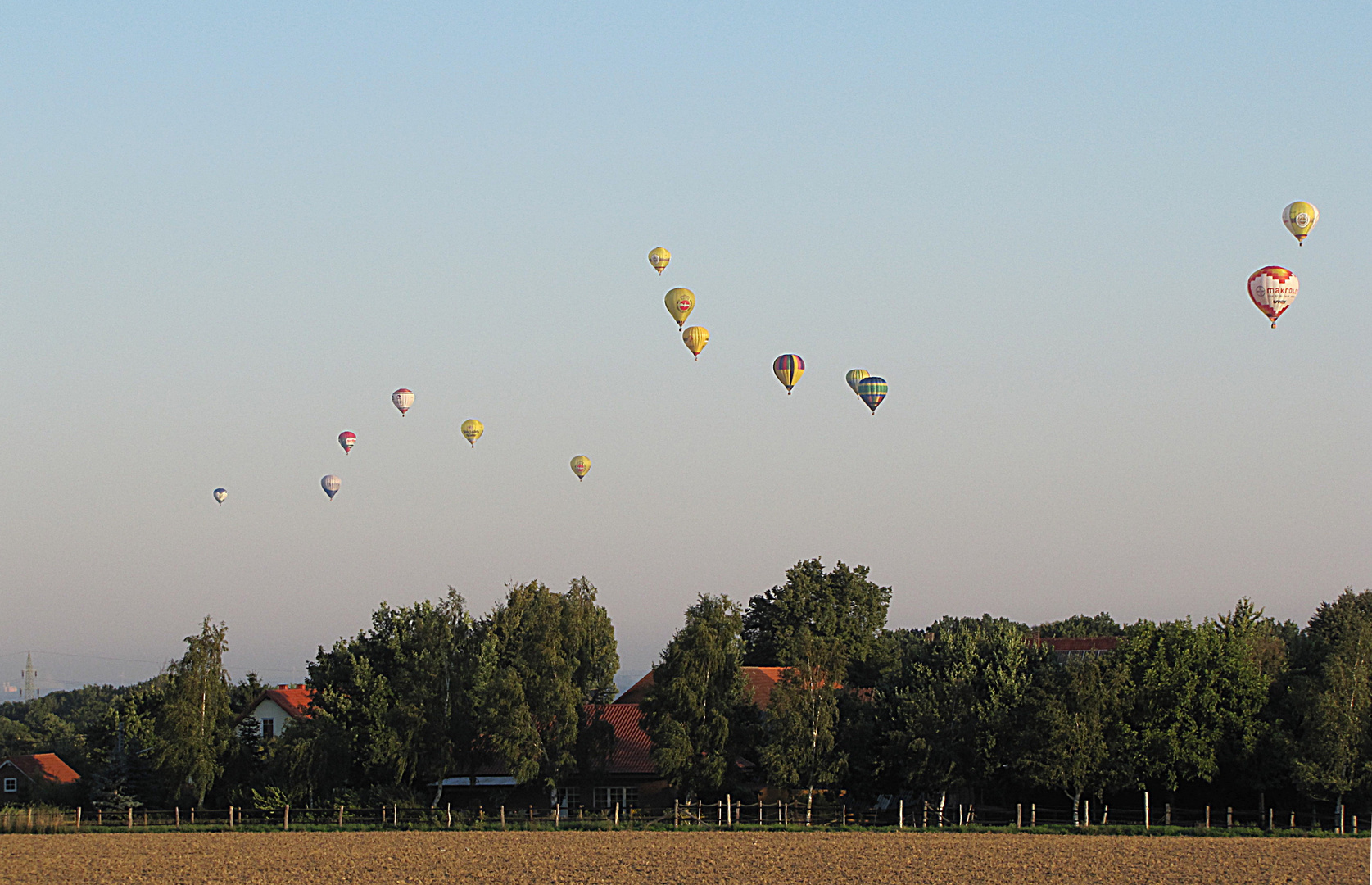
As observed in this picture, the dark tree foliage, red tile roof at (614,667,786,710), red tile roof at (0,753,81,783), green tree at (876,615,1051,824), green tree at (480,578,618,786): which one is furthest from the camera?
the dark tree foliage

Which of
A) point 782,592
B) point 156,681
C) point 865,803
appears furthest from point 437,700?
point 782,592

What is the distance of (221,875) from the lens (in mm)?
31469

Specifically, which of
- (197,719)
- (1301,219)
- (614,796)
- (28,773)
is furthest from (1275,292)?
(28,773)

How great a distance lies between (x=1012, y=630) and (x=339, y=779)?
22.4m

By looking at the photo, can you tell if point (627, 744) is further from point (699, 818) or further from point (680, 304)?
point (680, 304)

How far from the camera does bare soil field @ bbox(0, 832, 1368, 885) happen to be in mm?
29875

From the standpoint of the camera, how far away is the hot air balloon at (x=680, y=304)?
194 ft

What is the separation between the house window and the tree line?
3.92ft

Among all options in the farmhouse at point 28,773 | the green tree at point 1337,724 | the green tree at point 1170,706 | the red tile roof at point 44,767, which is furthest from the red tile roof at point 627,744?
the red tile roof at point 44,767

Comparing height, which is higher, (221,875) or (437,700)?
(437,700)

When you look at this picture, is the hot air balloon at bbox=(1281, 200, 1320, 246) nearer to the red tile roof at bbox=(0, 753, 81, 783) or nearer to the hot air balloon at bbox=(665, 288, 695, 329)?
the hot air balloon at bbox=(665, 288, 695, 329)

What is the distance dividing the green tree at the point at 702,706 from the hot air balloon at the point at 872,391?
14.4 meters

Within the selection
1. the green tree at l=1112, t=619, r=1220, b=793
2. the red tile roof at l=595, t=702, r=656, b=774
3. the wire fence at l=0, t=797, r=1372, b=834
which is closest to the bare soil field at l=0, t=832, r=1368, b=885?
the wire fence at l=0, t=797, r=1372, b=834

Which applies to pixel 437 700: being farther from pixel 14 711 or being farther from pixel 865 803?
pixel 14 711
